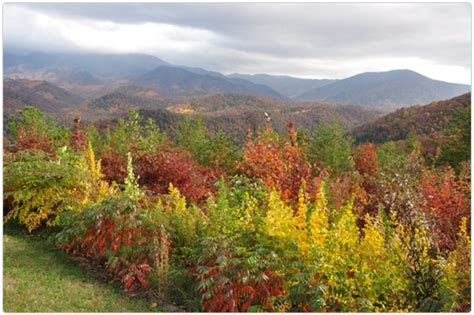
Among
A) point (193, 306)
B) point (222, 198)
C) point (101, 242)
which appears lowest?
point (193, 306)

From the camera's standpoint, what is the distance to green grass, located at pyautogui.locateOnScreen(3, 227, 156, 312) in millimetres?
5746

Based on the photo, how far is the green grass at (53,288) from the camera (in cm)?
575

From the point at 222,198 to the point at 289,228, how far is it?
1293mm

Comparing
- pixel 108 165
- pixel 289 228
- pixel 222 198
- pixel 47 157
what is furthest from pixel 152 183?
pixel 289 228

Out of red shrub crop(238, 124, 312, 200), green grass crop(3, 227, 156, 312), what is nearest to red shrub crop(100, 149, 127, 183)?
red shrub crop(238, 124, 312, 200)

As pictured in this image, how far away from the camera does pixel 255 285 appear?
18.5ft

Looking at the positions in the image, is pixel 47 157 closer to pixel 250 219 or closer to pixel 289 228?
pixel 250 219

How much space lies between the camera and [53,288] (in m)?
6.21

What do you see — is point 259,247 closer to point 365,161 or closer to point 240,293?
point 240,293

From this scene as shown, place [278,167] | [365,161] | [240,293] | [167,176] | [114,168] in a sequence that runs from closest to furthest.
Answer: [240,293] → [167,176] → [114,168] → [278,167] → [365,161]

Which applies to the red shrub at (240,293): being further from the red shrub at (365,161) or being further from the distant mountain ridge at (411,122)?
the distant mountain ridge at (411,122)

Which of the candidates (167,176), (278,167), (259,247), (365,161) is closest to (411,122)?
(365,161)

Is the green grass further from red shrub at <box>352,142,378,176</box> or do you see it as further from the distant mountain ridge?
the distant mountain ridge

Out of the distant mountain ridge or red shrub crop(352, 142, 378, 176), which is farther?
the distant mountain ridge
